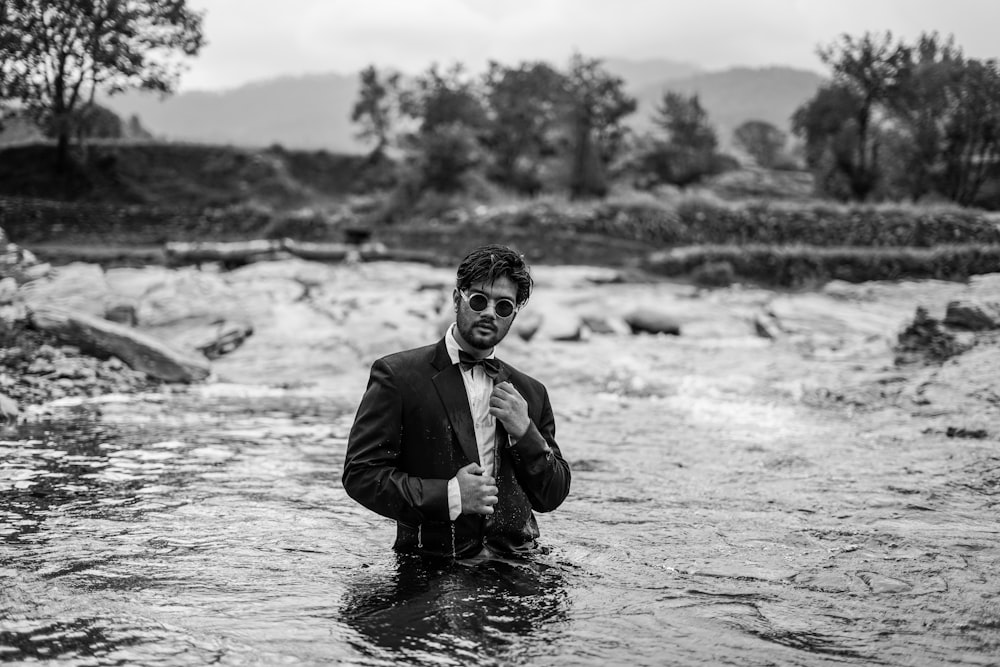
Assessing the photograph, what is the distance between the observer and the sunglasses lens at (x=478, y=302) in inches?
147

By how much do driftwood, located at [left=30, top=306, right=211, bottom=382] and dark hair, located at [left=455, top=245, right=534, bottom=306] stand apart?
26.0 ft

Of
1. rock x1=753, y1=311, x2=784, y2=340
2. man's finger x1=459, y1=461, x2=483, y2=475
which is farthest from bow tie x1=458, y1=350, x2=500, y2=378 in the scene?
rock x1=753, y1=311, x2=784, y2=340

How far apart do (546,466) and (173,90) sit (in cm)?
3090

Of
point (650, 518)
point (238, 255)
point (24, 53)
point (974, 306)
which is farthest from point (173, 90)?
point (650, 518)

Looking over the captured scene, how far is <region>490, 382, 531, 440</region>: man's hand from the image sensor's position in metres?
3.62

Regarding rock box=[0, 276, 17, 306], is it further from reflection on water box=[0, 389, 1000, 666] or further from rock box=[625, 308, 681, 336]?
rock box=[625, 308, 681, 336]

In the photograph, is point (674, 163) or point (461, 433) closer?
point (461, 433)

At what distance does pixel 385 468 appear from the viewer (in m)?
3.68

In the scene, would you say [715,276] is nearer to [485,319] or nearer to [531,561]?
[531,561]

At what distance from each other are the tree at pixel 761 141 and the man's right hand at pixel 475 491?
198 feet

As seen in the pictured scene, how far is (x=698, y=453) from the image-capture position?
7980 mm

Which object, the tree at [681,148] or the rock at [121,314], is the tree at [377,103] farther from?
the rock at [121,314]

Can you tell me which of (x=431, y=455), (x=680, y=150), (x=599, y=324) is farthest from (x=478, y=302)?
(x=680, y=150)

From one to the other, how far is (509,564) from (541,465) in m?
0.57
